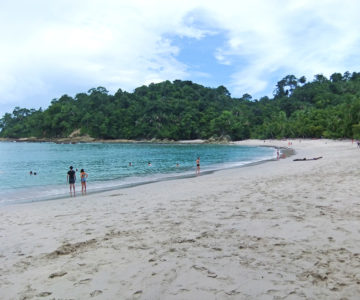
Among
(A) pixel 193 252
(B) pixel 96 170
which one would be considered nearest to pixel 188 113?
(B) pixel 96 170

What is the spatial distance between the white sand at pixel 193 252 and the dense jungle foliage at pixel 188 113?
88.5 m

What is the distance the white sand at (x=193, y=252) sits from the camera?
3904mm

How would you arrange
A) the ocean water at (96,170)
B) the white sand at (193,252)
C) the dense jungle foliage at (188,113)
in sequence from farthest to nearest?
the dense jungle foliage at (188,113) → the ocean water at (96,170) → the white sand at (193,252)

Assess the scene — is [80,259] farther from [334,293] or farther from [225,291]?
[334,293]

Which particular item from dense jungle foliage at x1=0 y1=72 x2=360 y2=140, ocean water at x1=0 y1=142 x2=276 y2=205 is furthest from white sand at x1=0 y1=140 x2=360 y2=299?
dense jungle foliage at x1=0 y1=72 x2=360 y2=140

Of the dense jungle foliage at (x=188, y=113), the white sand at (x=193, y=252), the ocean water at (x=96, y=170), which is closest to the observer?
the white sand at (x=193, y=252)

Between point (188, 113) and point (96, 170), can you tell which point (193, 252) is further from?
point (188, 113)

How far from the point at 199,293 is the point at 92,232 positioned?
4.09 metres

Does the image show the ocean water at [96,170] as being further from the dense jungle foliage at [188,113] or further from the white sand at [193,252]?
the dense jungle foliage at [188,113]

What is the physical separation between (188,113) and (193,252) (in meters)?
130

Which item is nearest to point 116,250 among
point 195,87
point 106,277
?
point 106,277

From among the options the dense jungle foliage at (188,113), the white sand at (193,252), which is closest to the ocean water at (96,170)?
the white sand at (193,252)

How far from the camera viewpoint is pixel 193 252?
16.9 feet

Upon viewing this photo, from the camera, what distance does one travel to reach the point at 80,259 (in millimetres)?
5164
